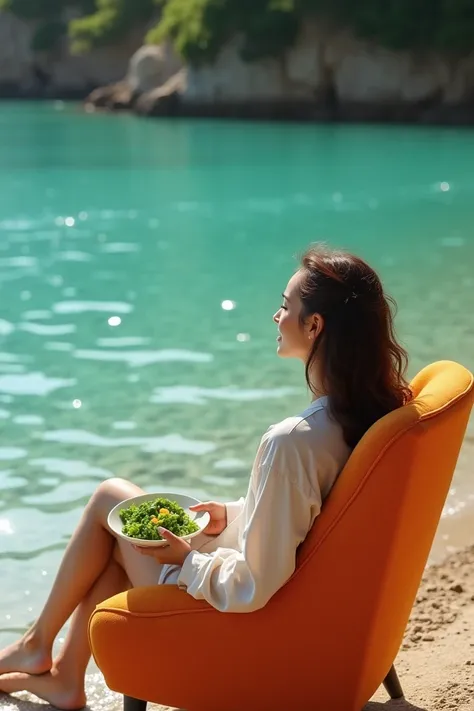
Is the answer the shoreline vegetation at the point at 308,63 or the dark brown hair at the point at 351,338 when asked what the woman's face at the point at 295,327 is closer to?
the dark brown hair at the point at 351,338

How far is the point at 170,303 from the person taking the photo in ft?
28.8

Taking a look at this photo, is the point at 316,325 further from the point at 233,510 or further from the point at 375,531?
the point at 233,510

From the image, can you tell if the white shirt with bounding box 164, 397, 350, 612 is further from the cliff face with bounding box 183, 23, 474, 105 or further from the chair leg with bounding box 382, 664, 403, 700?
the cliff face with bounding box 183, 23, 474, 105

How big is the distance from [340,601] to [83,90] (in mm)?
51384

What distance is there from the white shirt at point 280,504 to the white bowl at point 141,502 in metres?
0.21

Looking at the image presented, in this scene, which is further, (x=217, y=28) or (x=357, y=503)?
(x=217, y=28)

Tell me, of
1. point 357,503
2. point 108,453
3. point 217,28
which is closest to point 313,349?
point 357,503

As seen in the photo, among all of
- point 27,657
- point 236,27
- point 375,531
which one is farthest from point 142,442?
point 236,27

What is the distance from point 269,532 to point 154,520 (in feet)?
1.34

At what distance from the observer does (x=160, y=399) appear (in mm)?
6133

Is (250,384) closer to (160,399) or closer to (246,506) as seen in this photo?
(160,399)

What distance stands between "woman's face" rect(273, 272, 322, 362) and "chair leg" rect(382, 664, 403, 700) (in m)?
0.97

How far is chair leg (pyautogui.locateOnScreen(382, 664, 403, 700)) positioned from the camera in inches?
108

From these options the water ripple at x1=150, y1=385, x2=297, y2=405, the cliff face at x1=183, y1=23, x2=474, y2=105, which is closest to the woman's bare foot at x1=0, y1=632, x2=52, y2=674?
the water ripple at x1=150, y1=385, x2=297, y2=405
